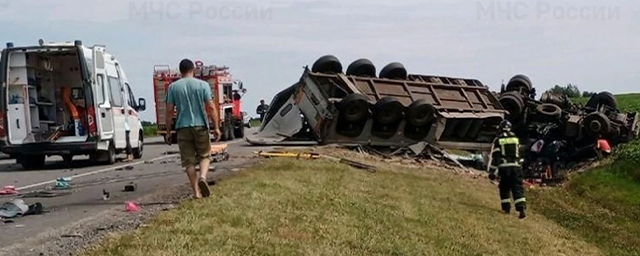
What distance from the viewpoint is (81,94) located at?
63.7 ft

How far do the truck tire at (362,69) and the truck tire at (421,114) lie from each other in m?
3.04

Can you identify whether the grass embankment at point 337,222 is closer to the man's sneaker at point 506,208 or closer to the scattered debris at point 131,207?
the man's sneaker at point 506,208

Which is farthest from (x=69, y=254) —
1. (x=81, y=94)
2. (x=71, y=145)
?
(x=81, y=94)

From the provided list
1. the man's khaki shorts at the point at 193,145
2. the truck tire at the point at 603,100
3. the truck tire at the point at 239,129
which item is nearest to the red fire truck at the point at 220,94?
the truck tire at the point at 239,129

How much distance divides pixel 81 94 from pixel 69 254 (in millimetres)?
13071

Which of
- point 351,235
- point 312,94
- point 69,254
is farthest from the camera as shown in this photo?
point 312,94

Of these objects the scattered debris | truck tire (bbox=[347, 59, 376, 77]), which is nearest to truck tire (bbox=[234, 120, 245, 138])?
truck tire (bbox=[347, 59, 376, 77])

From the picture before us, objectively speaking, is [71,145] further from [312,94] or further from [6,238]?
[6,238]

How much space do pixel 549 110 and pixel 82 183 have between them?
1462 centimetres

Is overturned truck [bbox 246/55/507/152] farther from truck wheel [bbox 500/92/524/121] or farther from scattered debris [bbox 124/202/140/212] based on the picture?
scattered debris [bbox 124/202/140/212]

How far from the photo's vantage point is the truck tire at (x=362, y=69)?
79.1ft

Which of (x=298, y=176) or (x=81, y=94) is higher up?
(x=81, y=94)

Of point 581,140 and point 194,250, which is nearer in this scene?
point 194,250

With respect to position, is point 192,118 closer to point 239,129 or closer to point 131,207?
point 131,207
